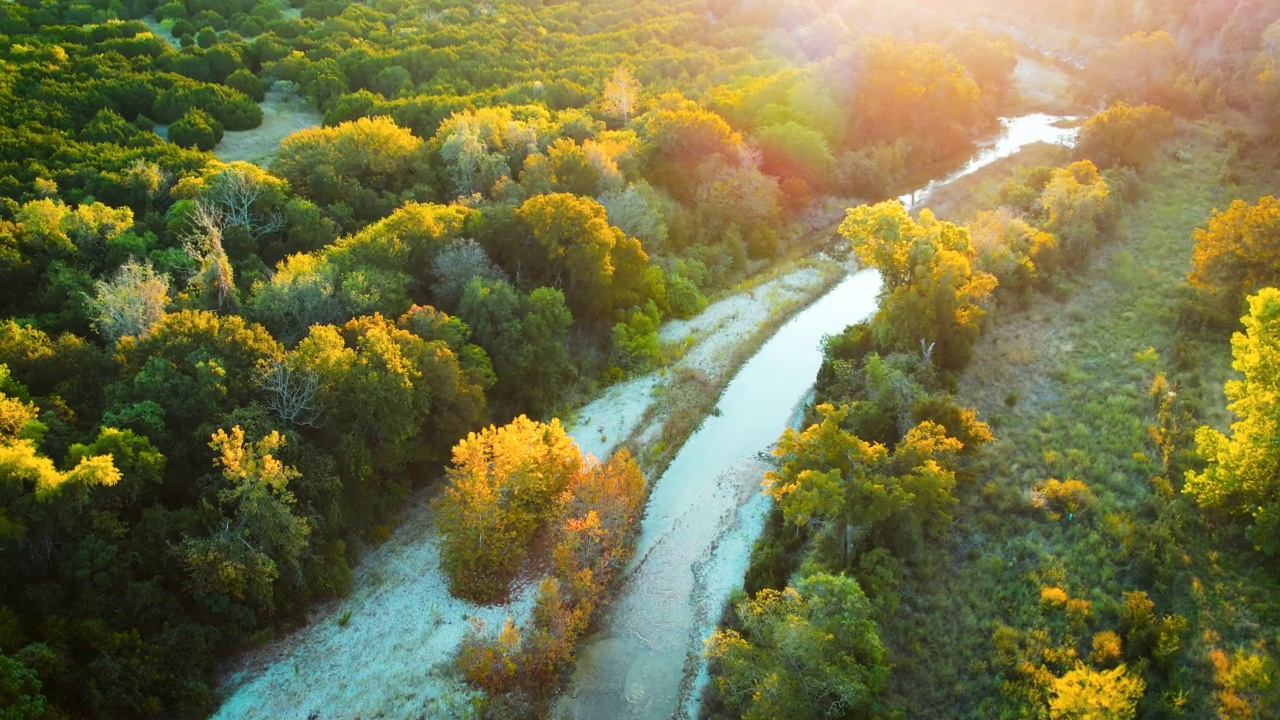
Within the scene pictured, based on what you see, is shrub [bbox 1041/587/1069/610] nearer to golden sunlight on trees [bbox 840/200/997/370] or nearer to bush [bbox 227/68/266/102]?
golden sunlight on trees [bbox 840/200/997/370]

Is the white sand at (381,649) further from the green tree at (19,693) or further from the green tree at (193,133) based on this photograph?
the green tree at (193,133)

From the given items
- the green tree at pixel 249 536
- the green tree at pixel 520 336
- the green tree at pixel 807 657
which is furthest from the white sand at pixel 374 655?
the green tree at pixel 520 336

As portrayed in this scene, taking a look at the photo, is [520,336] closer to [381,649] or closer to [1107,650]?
[381,649]

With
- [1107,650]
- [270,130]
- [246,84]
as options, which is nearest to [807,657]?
[1107,650]

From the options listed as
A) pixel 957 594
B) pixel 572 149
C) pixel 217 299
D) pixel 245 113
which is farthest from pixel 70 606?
pixel 245 113

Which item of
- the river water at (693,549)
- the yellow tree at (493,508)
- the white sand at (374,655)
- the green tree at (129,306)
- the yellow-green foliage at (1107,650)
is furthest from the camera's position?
the green tree at (129,306)

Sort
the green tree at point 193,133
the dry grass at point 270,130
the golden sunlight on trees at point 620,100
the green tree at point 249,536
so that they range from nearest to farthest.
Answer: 1. the green tree at point 249,536
2. the green tree at point 193,133
3. the dry grass at point 270,130
4. the golden sunlight on trees at point 620,100

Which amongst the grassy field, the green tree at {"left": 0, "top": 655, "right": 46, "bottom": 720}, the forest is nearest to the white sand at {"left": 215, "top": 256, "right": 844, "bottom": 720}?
the forest
